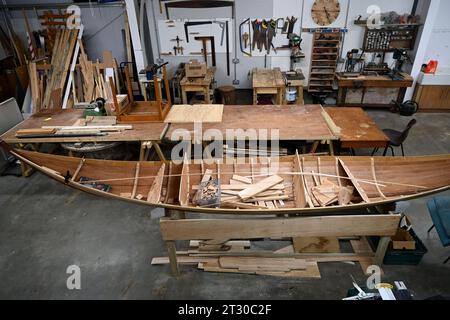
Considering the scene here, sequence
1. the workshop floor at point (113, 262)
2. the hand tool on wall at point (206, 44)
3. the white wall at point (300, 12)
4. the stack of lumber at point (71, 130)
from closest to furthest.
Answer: the workshop floor at point (113, 262), the stack of lumber at point (71, 130), the white wall at point (300, 12), the hand tool on wall at point (206, 44)

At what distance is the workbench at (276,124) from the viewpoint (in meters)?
3.89

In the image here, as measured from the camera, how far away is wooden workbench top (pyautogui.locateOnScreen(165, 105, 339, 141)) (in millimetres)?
3910

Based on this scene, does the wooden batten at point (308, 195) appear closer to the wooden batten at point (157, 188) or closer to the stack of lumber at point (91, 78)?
the wooden batten at point (157, 188)

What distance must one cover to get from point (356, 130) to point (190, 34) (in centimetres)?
444

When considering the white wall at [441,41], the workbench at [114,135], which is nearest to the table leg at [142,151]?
the workbench at [114,135]

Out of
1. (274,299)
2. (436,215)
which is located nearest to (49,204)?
(274,299)

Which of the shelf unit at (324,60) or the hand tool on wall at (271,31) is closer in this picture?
the shelf unit at (324,60)

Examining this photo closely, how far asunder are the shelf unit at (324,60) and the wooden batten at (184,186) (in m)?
4.64

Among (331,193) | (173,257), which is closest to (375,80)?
(331,193)

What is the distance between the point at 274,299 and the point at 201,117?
2.62 meters

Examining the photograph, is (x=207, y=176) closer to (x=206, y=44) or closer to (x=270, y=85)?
(x=270, y=85)

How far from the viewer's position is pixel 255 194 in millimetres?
2955

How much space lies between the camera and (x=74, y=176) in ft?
10.2

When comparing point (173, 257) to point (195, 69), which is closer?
point (173, 257)
